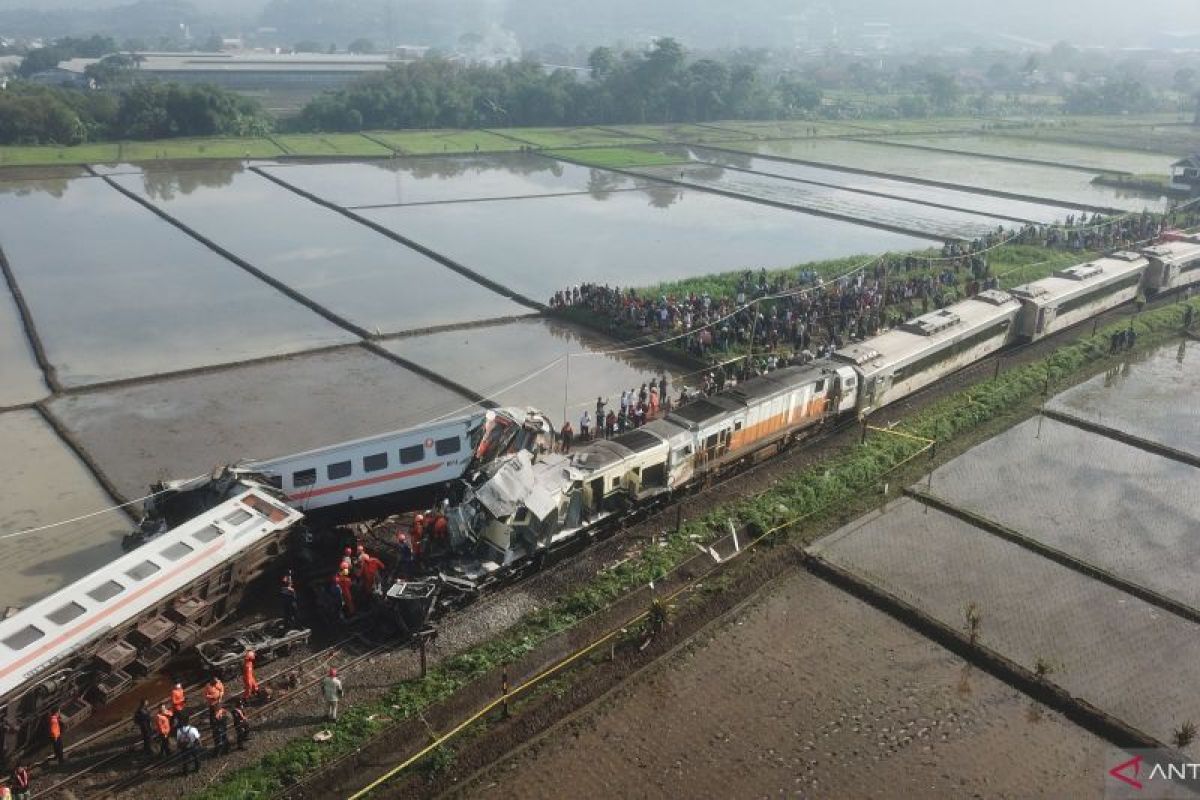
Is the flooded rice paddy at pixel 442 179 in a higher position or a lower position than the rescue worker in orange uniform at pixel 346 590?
higher

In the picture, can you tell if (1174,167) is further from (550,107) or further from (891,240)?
(550,107)

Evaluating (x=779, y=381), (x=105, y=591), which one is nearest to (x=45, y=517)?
(x=105, y=591)

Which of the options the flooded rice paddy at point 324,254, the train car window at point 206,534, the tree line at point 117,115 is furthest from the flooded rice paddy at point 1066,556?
the tree line at point 117,115

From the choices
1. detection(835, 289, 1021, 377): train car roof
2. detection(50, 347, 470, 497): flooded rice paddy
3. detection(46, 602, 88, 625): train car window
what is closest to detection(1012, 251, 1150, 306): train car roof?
detection(835, 289, 1021, 377): train car roof

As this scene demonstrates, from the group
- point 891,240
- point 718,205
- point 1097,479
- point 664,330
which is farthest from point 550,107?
point 1097,479

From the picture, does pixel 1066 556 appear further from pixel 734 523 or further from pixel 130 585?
pixel 130 585

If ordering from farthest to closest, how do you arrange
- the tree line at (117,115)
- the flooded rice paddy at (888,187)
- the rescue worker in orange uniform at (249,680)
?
1. the tree line at (117,115)
2. the flooded rice paddy at (888,187)
3. the rescue worker in orange uniform at (249,680)

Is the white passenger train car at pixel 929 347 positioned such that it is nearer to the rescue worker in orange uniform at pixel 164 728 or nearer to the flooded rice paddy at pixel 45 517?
the rescue worker in orange uniform at pixel 164 728
